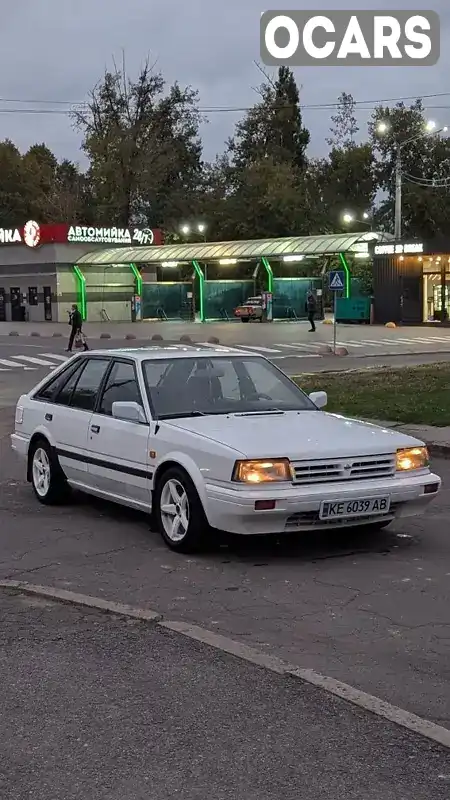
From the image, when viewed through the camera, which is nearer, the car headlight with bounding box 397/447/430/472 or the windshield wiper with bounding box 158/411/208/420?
the car headlight with bounding box 397/447/430/472

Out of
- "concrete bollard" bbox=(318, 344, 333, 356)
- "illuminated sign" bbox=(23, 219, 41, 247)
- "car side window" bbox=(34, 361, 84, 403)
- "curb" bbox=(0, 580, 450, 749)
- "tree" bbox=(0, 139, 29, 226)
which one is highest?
"tree" bbox=(0, 139, 29, 226)

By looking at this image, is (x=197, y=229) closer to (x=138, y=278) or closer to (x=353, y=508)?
(x=138, y=278)

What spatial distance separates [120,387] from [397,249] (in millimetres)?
41950

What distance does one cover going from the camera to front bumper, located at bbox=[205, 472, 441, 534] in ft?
21.6

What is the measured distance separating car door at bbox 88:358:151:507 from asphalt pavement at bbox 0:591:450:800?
2457mm

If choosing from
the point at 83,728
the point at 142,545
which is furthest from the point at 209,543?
the point at 83,728

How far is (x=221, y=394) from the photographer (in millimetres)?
7984

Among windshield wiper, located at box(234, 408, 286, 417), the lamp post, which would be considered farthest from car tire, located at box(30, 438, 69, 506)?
the lamp post

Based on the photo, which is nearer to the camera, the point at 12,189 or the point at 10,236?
the point at 10,236

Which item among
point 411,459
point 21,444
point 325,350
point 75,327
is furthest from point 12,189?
point 411,459

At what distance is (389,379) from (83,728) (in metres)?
15.7

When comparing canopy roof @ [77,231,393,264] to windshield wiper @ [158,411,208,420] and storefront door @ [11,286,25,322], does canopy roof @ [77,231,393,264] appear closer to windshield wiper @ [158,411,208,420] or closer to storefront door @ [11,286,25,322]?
storefront door @ [11,286,25,322]

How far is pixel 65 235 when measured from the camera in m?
57.4

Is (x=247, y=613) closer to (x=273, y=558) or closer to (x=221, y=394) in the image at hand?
(x=273, y=558)
